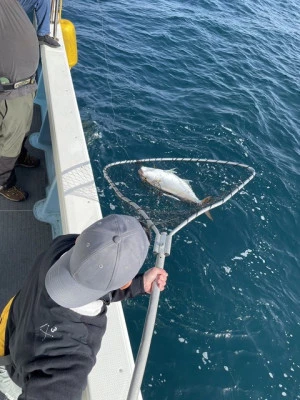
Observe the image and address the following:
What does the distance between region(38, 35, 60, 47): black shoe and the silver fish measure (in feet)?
8.55

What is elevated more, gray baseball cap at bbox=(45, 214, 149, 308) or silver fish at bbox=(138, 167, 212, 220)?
gray baseball cap at bbox=(45, 214, 149, 308)

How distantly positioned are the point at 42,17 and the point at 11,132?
8.86 feet

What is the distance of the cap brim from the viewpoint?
1.90 meters

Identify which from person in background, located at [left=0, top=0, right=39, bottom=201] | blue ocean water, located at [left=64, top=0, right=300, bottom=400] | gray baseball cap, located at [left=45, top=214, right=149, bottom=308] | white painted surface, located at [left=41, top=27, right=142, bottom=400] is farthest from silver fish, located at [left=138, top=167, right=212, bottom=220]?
gray baseball cap, located at [left=45, top=214, right=149, bottom=308]

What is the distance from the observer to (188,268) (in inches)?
247

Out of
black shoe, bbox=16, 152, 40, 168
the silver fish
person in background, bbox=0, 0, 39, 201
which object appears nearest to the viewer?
person in background, bbox=0, 0, 39, 201

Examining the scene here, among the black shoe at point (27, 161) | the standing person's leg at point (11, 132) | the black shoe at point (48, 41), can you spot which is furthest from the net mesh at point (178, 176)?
the standing person's leg at point (11, 132)

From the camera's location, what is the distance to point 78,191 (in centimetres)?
368

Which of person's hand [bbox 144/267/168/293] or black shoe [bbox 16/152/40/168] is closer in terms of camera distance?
person's hand [bbox 144/267/168/293]

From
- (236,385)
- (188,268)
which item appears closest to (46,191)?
(188,268)

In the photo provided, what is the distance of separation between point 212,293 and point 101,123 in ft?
16.2

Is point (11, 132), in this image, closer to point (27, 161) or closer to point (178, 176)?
point (27, 161)

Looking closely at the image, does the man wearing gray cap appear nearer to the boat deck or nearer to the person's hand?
the person's hand

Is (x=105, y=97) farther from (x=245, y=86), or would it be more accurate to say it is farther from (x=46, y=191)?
(x=46, y=191)
